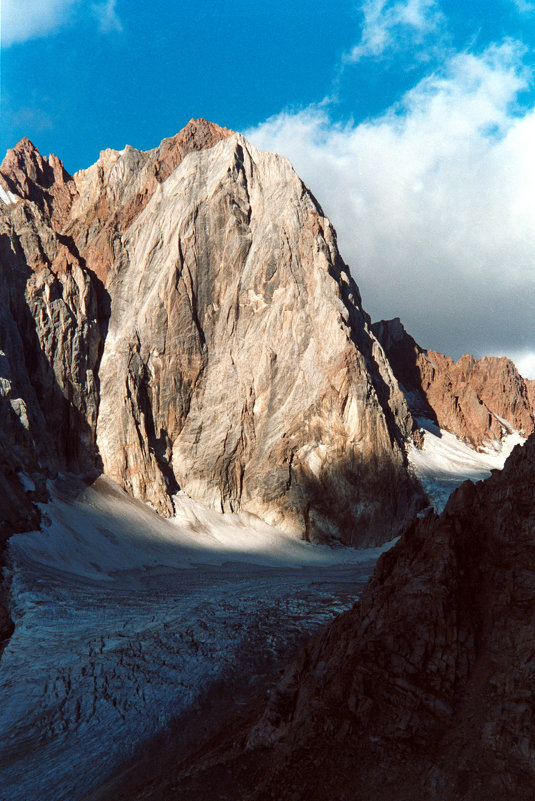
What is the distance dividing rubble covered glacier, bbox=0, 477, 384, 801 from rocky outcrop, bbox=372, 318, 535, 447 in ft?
226

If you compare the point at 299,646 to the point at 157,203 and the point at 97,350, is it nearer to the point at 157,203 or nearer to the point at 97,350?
the point at 97,350

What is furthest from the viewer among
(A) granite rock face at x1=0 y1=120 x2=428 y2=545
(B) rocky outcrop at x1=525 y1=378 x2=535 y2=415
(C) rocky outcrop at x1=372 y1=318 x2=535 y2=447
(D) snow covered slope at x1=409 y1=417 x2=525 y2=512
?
(B) rocky outcrop at x1=525 y1=378 x2=535 y2=415

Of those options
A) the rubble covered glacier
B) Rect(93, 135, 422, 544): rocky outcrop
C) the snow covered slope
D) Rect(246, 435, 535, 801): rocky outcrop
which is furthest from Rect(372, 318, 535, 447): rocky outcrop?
Rect(246, 435, 535, 801): rocky outcrop

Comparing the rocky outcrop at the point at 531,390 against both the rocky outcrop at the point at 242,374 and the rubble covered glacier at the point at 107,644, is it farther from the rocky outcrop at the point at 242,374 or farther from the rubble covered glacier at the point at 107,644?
the rubble covered glacier at the point at 107,644

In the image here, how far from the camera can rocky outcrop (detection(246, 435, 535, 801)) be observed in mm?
5977

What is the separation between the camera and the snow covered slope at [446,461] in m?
65.4

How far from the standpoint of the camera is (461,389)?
337 ft

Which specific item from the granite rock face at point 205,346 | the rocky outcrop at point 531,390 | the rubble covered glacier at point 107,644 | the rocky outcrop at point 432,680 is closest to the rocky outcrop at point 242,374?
the granite rock face at point 205,346

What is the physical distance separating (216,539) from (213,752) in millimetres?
42358

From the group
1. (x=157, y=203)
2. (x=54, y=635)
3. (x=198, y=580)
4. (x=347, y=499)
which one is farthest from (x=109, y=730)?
(x=157, y=203)

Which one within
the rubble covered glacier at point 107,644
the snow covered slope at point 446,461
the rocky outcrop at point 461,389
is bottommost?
the rubble covered glacier at point 107,644

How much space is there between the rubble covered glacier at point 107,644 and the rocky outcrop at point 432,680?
4621 mm

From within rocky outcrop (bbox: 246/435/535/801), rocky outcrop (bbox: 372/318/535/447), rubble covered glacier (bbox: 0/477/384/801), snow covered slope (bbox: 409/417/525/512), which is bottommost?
rubble covered glacier (bbox: 0/477/384/801)

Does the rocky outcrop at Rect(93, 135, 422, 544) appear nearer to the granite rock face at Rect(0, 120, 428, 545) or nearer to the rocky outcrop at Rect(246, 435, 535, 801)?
the granite rock face at Rect(0, 120, 428, 545)
